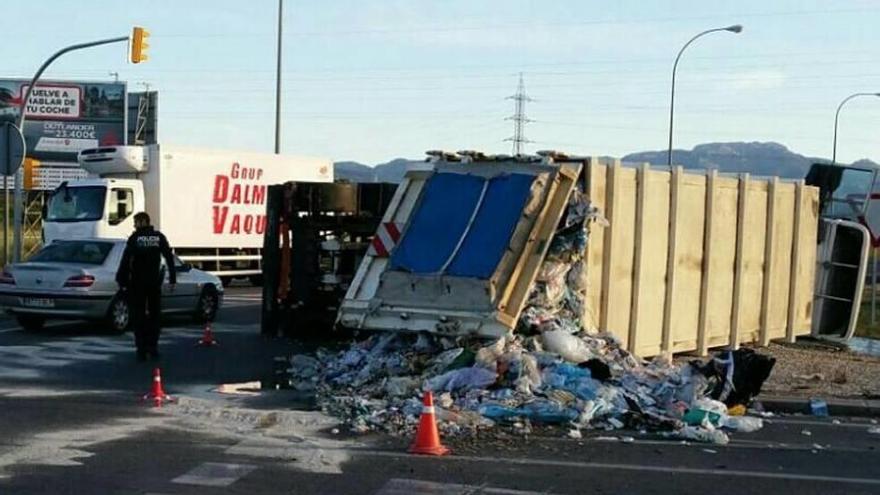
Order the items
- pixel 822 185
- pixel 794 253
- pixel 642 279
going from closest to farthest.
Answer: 1. pixel 642 279
2. pixel 794 253
3. pixel 822 185

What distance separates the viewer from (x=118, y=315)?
55.8 feet

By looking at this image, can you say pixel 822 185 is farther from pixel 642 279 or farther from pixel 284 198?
pixel 284 198

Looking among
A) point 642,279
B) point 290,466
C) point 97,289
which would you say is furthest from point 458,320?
point 97,289

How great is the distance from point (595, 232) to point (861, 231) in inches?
300

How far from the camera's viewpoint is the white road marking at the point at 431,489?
7.61m

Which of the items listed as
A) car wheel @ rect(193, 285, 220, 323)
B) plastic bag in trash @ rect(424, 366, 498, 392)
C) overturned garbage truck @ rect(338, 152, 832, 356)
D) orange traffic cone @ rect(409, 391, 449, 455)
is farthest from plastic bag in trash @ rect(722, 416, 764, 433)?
car wheel @ rect(193, 285, 220, 323)

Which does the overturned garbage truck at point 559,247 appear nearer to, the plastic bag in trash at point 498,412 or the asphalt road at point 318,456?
the plastic bag in trash at point 498,412

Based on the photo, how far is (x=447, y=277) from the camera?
12.6 m

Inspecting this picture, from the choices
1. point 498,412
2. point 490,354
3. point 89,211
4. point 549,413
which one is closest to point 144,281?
point 490,354

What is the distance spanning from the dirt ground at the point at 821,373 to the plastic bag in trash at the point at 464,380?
3.31 meters

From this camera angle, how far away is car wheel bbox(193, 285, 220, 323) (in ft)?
62.4

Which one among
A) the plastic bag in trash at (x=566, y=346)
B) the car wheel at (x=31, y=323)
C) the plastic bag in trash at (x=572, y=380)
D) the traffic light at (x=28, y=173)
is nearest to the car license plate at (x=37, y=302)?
the car wheel at (x=31, y=323)

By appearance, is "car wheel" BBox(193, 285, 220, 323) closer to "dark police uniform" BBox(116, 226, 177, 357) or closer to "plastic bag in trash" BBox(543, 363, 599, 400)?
"dark police uniform" BBox(116, 226, 177, 357)

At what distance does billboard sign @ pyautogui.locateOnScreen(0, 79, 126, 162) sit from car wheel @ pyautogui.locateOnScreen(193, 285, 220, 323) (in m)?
42.9
